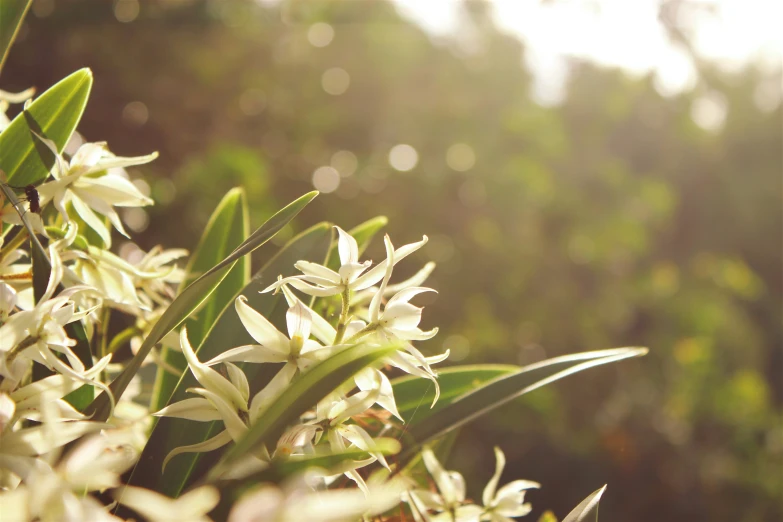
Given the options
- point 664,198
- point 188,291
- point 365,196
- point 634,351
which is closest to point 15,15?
point 188,291

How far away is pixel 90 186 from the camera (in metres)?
0.43

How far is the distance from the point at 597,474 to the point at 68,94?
338 cm

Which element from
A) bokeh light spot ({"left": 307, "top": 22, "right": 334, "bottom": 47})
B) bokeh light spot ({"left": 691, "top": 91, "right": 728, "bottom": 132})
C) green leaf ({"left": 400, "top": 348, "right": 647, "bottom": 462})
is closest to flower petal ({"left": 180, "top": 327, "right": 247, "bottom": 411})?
green leaf ({"left": 400, "top": 348, "right": 647, "bottom": 462})

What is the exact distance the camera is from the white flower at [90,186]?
0.41 metres

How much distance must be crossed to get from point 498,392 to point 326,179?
253 cm

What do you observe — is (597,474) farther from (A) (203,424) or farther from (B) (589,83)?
(A) (203,424)

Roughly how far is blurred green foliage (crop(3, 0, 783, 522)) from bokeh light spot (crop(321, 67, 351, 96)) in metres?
0.04

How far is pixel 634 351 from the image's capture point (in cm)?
46

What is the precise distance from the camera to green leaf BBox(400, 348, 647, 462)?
17.3 inches

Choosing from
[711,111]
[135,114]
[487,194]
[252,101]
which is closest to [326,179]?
[252,101]

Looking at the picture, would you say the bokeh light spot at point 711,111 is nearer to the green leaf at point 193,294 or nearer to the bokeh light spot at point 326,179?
the bokeh light spot at point 326,179

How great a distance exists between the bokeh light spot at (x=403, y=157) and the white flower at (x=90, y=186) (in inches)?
107

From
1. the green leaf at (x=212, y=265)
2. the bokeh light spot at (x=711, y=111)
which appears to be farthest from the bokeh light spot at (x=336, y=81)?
the bokeh light spot at (x=711, y=111)

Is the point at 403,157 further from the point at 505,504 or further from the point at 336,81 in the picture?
the point at 505,504
